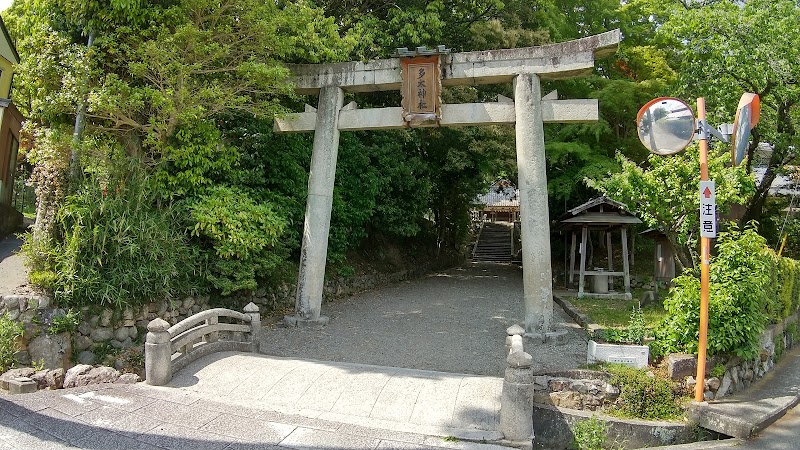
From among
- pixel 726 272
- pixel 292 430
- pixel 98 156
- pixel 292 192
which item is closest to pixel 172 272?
pixel 98 156

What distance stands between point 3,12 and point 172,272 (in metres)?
15.6

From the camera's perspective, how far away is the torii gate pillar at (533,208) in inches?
405

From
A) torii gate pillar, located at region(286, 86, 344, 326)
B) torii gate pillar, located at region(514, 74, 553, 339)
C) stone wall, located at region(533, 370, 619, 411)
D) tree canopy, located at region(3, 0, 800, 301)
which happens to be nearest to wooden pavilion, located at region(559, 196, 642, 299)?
tree canopy, located at region(3, 0, 800, 301)

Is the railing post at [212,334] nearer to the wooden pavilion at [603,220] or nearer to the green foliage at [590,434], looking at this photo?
the green foliage at [590,434]

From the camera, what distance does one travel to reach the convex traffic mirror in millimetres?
→ 6719

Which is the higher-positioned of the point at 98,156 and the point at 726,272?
the point at 98,156

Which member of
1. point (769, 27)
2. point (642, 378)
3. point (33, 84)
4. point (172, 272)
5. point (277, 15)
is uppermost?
point (769, 27)

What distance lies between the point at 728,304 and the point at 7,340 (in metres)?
10.7

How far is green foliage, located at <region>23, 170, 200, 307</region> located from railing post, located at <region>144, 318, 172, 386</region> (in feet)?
7.43

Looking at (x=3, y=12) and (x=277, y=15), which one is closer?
(x=277, y=15)

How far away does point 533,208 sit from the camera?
34.1 ft

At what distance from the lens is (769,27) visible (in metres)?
13.0

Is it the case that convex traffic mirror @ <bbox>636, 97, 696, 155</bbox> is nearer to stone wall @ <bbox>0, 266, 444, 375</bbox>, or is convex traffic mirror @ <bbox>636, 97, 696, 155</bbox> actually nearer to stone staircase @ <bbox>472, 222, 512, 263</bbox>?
stone wall @ <bbox>0, 266, 444, 375</bbox>

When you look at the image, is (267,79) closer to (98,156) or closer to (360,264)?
(98,156)
